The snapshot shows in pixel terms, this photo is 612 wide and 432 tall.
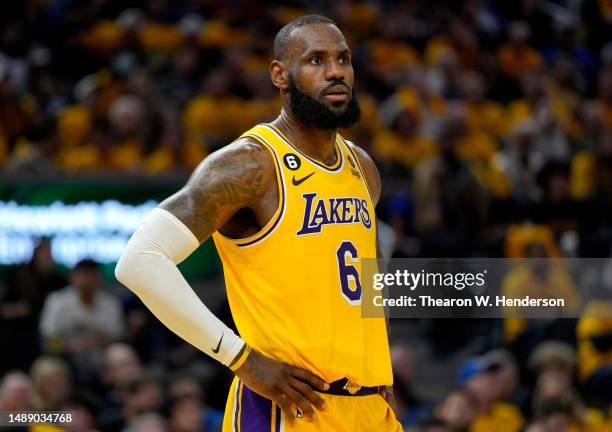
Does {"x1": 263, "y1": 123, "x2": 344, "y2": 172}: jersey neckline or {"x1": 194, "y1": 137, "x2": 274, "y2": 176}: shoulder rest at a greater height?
{"x1": 263, "y1": 123, "x2": 344, "y2": 172}: jersey neckline

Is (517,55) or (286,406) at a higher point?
(517,55)

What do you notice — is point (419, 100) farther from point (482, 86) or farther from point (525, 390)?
point (525, 390)

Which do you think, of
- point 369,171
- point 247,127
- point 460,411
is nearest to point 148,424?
point 460,411

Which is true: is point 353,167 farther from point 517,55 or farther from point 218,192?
point 517,55

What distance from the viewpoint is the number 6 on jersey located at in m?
4.62

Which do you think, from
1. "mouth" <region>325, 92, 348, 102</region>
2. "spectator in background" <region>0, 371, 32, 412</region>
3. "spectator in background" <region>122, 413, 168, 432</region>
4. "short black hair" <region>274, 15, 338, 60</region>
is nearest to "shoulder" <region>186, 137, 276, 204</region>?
"mouth" <region>325, 92, 348, 102</region>

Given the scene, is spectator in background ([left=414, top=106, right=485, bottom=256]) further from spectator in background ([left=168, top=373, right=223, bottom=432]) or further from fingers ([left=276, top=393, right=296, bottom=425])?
fingers ([left=276, top=393, right=296, bottom=425])

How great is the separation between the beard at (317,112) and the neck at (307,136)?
5 centimetres

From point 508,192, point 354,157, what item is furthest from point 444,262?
point 354,157

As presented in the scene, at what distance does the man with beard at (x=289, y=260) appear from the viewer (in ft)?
14.5

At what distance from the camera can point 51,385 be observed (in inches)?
336

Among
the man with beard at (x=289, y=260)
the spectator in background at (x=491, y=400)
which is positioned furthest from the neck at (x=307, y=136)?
the spectator in background at (x=491, y=400)

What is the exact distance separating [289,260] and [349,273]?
0.90 feet

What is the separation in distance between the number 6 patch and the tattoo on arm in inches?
4.5
